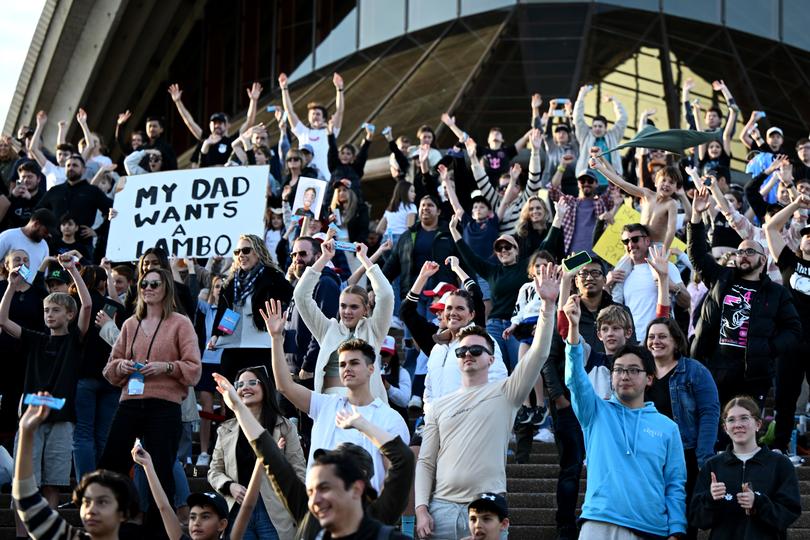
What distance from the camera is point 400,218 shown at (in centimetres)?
1530

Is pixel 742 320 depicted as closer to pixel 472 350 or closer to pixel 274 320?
pixel 472 350

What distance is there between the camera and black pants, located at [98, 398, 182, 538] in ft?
29.1

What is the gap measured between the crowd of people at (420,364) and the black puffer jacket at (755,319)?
0.05 feet

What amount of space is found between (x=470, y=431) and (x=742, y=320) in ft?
9.75

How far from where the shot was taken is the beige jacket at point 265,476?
8.44m

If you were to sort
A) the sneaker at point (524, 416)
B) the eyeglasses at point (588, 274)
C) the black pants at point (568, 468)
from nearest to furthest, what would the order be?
the black pants at point (568, 468) → the eyeglasses at point (588, 274) → the sneaker at point (524, 416)

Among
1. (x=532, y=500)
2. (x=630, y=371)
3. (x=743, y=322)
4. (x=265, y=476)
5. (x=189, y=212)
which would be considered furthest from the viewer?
(x=189, y=212)

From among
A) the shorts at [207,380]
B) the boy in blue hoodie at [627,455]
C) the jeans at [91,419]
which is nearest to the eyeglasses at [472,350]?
the boy in blue hoodie at [627,455]

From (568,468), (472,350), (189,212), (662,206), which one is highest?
(189,212)

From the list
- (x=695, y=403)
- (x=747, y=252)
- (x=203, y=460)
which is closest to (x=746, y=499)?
(x=695, y=403)

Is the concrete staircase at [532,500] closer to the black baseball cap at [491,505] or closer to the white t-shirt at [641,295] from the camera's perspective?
the white t-shirt at [641,295]

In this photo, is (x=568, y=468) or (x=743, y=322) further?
(x=743, y=322)

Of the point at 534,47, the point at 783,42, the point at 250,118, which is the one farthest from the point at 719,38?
the point at 250,118

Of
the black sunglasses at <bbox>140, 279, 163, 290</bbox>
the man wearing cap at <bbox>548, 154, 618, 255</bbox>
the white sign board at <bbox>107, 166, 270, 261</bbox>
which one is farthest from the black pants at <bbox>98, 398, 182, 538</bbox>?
the man wearing cap at <bbox>548, 154, 618, 255</bbox>
